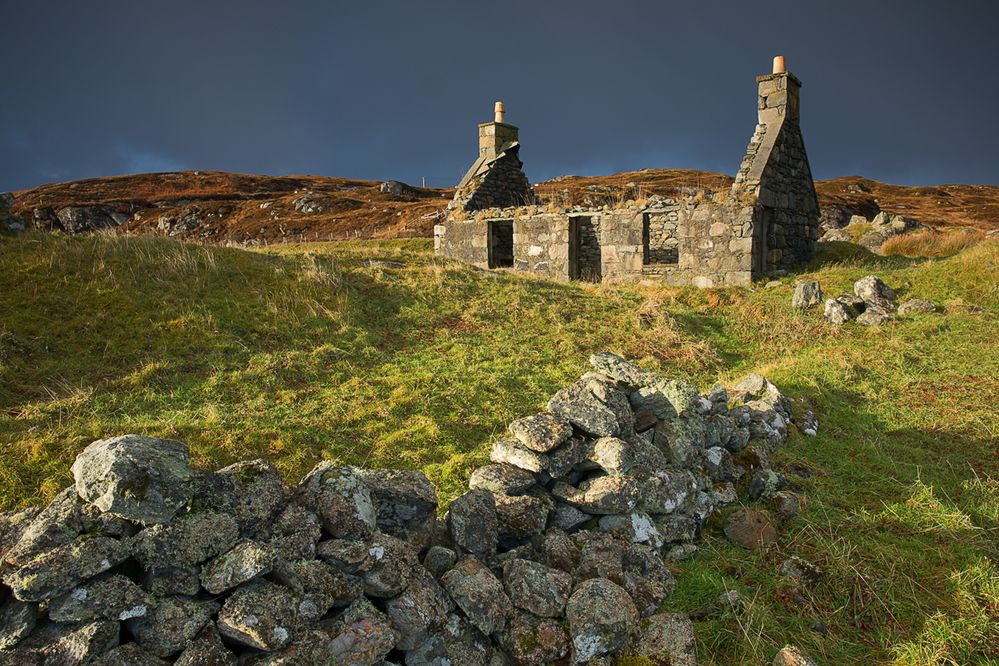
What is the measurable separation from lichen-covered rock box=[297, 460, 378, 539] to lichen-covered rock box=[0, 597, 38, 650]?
130 cm

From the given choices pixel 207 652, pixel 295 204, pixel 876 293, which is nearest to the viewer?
A: pixel 207 652

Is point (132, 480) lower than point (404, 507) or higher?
higher

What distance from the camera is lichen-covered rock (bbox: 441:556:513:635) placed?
342cm

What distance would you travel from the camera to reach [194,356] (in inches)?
371

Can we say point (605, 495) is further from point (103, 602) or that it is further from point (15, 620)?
point (15, 620)

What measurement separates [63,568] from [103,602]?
0.23m

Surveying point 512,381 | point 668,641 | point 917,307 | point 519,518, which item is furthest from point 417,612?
point 917,307

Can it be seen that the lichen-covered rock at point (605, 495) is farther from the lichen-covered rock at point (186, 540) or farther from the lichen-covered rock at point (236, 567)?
the lichen-covered rock at point (186, 540)

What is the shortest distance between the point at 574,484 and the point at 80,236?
13.8 metres

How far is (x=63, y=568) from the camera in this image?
8.61 ft

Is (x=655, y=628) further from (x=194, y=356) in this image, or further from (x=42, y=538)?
(x=194, y=356)

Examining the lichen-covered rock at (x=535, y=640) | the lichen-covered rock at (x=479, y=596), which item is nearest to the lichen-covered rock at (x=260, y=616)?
the lichen-covered rock at (x=479, y=596)

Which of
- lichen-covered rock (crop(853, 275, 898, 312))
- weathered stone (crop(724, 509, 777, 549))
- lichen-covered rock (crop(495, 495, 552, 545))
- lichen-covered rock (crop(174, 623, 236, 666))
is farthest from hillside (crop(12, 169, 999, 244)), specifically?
lichen-covered rock (crop(174, 623, 236, 666))

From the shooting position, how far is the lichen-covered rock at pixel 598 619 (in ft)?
11.2
